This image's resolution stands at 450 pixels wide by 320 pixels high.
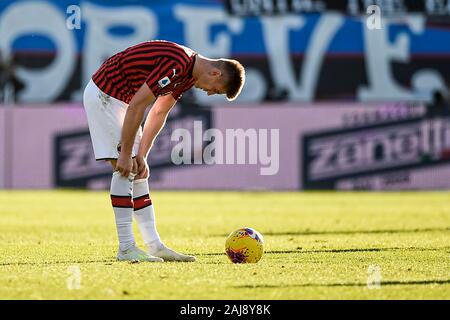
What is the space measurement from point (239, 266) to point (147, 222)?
3.79 ft

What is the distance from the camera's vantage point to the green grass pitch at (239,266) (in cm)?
796

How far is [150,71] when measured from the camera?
9609mm

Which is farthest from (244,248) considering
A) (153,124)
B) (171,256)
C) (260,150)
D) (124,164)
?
(260,150)

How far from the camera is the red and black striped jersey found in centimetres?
944

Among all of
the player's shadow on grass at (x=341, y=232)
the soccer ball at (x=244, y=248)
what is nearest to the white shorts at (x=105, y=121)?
the soccer ball at (x=244, y=248)

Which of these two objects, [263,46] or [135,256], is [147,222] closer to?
[135,256]

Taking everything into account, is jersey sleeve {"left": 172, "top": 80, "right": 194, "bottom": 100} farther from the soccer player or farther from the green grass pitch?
the green grass pitch

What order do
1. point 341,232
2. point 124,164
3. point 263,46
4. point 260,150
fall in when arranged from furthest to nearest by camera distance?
point 263,46, point 260,150, point 341,232, point 124,164

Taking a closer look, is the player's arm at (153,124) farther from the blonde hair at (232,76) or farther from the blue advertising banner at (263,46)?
the blue advertising banner at (263,46)

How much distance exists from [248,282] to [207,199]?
16954 mm

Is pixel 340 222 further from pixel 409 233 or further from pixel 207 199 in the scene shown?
pixel 207 199

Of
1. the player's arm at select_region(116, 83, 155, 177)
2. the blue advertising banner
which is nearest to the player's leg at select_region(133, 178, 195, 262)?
the player's arm at select_region(116, 83, 155, 177)

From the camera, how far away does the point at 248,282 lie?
8.40 meters
